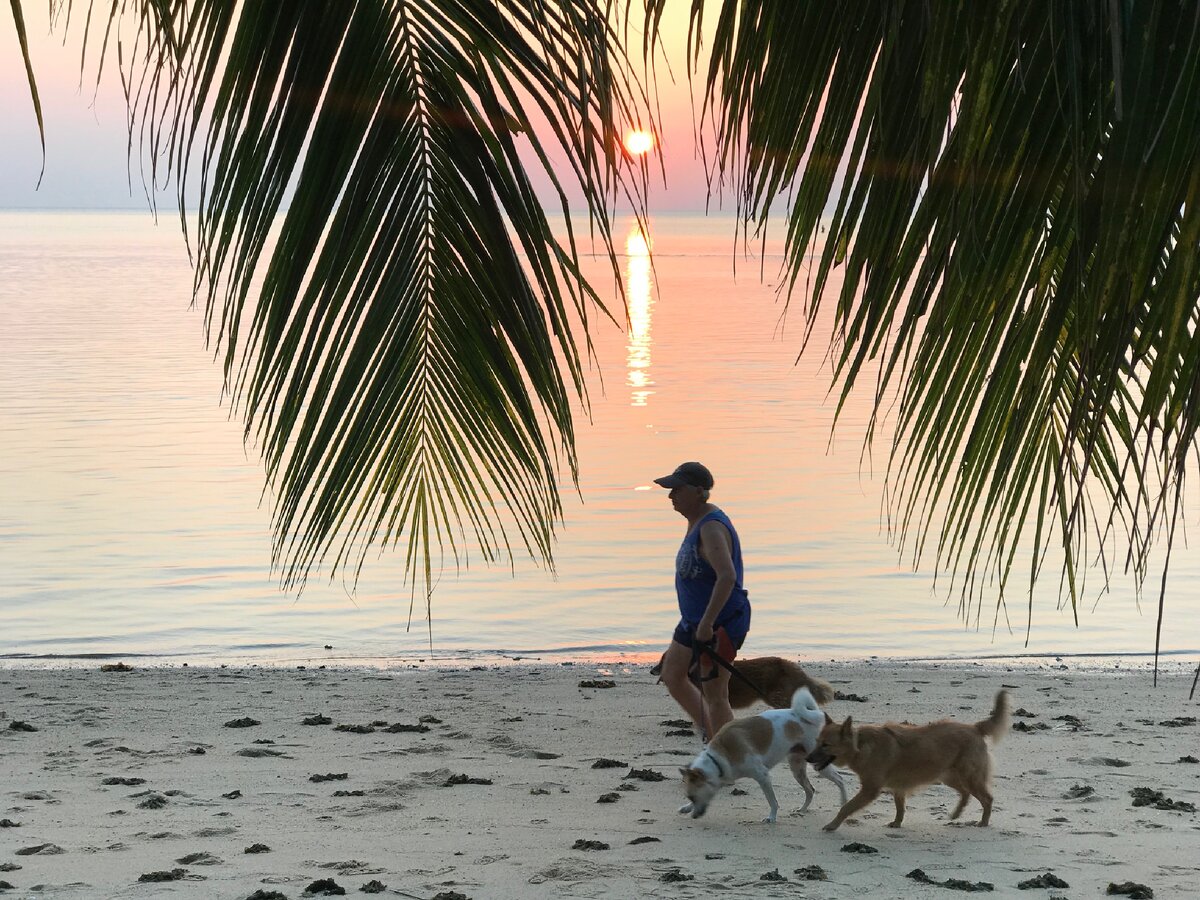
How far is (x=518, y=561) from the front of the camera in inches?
699

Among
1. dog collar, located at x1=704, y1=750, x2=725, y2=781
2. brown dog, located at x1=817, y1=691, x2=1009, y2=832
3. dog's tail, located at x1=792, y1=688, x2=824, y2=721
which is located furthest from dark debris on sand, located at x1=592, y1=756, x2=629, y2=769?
brown dog, located at x1=817, y1=691, x2=1009, y2=832

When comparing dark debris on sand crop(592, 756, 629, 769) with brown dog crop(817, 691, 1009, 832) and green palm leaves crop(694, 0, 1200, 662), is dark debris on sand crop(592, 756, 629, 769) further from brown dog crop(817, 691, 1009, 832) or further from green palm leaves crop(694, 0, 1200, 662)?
green palm leaves crop(694, 0, 1200, 662)

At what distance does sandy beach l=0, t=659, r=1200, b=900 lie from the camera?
563cm

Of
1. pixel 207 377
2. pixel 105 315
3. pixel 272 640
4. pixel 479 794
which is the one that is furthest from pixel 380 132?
pixel 105 315

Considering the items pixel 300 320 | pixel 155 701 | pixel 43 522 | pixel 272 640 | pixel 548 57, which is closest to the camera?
pixel 548 57

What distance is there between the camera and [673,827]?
644 centimetres

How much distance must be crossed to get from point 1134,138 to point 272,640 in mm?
13792

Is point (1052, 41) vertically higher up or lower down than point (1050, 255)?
higher up

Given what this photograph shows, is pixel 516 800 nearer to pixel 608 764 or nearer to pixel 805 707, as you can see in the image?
pixel 608 764

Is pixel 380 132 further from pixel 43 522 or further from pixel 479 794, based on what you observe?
pixel 43 522

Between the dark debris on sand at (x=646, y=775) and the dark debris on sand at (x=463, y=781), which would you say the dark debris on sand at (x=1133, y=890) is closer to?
the dark debris on sand at (x=646, y=775)

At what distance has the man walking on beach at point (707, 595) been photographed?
277 inches

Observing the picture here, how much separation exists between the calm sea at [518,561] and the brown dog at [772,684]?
1017 millimetres

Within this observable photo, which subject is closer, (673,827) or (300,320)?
(300,320)
